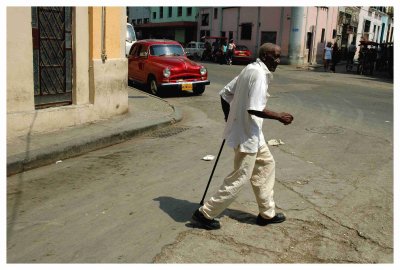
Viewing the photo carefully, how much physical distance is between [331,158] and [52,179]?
4.14m

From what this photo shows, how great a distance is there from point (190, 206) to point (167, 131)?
3765mm

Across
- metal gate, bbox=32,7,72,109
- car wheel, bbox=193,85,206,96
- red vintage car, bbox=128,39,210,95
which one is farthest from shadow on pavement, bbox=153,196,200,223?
car wheel, bbox=193,85,206,96

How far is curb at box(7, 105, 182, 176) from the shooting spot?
5.38m

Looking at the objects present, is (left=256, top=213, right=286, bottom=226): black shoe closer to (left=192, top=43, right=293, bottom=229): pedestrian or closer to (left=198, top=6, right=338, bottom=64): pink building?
(left=192, top=43, right=293, bottom=229): pedestrian

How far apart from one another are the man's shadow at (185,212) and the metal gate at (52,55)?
380cm

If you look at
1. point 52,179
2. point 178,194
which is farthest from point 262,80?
point 52,179

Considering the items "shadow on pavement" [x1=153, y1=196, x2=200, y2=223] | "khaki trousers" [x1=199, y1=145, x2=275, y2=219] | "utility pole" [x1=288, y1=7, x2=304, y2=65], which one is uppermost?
"utility pole" [x1=288, y1=7, x2=304, y2=65]

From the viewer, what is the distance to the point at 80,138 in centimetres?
653

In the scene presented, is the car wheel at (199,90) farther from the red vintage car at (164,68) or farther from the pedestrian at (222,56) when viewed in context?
the pedestrian at (222,56)

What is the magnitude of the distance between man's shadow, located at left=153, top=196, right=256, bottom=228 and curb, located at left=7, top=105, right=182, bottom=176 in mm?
2179

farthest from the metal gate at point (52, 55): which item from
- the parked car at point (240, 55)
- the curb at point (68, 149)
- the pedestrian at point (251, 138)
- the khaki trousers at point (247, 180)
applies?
the parked car at point (240, 55)

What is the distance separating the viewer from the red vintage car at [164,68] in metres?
11.8

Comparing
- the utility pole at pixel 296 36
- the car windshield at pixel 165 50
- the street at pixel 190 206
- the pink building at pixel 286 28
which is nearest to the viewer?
the street at pixel 190 206
